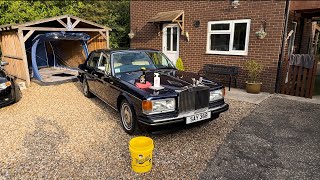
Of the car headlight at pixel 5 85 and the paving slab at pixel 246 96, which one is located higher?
the car headlight at pixel 5 85

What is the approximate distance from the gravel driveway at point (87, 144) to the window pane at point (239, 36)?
294cm

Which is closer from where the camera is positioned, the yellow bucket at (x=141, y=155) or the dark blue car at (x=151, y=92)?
the yellow bucket at (x=141, y=155)

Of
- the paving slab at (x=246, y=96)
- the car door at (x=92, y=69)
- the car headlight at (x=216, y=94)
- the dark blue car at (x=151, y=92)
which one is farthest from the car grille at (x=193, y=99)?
the paving slab at (x=246, y=96)

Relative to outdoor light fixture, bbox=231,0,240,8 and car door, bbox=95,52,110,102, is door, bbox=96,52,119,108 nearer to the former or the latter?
car door, bbox=95,52,110,102

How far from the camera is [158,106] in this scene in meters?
3.50

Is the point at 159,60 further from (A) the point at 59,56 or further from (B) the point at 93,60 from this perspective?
(A) the point at 59,56

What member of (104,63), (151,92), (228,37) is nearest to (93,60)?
(104,63)

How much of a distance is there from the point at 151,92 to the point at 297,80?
575 cm

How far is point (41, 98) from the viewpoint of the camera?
22.6ft

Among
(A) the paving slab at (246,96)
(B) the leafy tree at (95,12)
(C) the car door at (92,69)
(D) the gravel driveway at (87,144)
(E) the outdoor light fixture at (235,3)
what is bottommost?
(D) the gravel driveway at (87,144)

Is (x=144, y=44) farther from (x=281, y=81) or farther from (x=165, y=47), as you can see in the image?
(x=281, y=81)

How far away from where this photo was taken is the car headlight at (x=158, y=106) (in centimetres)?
343

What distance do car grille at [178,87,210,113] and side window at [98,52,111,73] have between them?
6.50 feet

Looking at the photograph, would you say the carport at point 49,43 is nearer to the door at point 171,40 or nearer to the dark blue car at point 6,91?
the dark blue car at point 6,91
